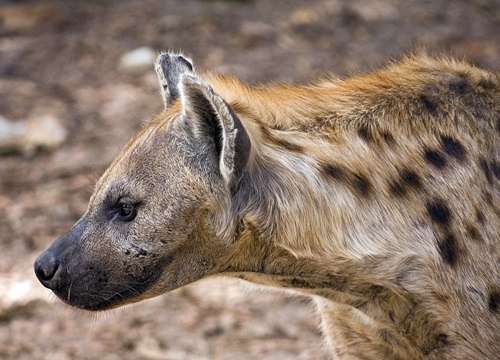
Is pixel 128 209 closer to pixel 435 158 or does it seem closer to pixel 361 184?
pixel 361 184

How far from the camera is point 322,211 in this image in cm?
287

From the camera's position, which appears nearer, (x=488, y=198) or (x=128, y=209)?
(x=128, y=209)

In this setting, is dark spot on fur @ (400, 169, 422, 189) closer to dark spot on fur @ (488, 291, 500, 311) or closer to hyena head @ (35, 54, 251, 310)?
dark spot on fur @ (488, 291, 500, 311)

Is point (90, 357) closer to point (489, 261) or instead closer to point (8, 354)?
point (8, 354)

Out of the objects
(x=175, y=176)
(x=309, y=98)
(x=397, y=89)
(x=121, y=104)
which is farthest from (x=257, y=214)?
(x=121, y=104)

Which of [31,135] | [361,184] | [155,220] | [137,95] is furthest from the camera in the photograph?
[137,95]

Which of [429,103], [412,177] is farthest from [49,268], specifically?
[429,103]

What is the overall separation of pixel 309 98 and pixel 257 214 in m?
0.44

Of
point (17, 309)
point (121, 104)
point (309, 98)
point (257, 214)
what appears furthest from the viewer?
point (121, 104)

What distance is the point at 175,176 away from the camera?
9.30ft

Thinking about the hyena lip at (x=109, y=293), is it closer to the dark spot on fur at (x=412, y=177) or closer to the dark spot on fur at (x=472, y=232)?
the dark spot on fur at (x=412, y=177)

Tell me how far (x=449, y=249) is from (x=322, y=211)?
40 centimetres

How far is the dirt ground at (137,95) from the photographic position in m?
4.32

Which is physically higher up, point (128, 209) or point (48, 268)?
point (128, 209)
